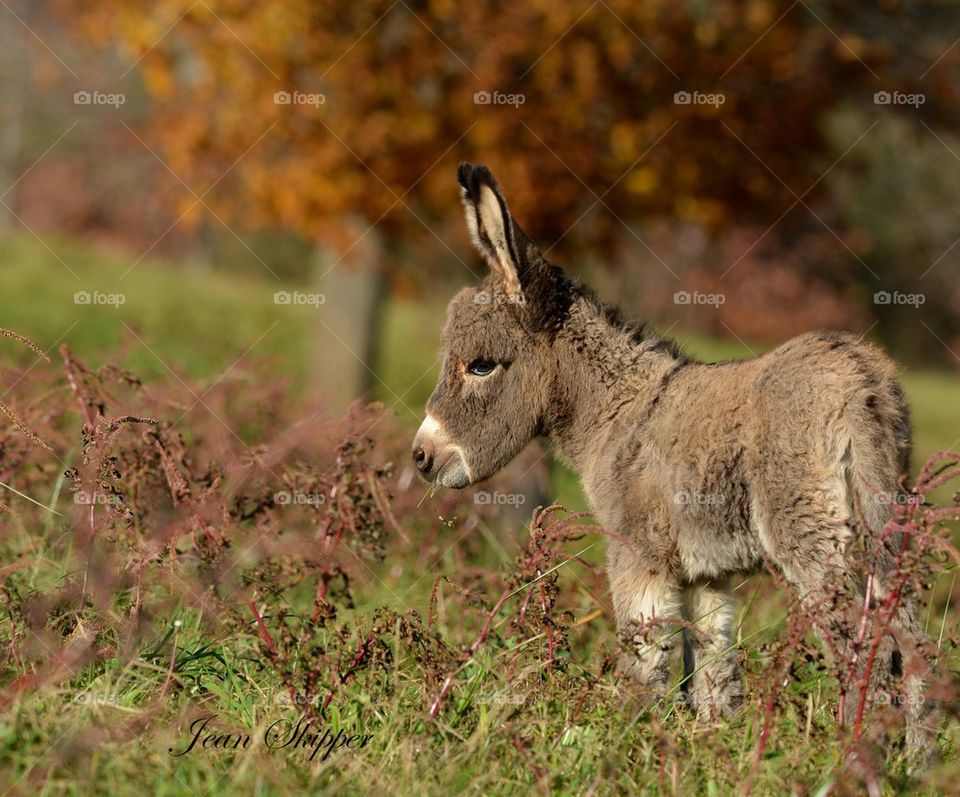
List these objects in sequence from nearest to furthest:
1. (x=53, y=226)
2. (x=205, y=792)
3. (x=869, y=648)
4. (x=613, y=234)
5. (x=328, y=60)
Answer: (x=205, y=792) < (x=869, y=648) < (x=328, y=60) < (x=613, y=234) < (x=53, y=226)

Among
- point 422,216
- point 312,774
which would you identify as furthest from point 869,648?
point 422,216

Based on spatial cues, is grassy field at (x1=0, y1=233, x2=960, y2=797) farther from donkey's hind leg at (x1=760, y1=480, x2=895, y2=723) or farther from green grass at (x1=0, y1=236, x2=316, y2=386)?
green grass at (x1=0, y1=236, x2=316, y2=386)

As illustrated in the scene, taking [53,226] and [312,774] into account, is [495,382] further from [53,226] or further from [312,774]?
[53,226]

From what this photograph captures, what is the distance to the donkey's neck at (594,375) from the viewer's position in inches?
204

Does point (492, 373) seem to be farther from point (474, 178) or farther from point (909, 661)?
point (909, 661)

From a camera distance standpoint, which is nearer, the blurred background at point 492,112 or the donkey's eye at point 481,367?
the donkey's eye at point 481,367

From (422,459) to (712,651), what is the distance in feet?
4.85

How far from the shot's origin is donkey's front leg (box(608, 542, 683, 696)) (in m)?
4.62

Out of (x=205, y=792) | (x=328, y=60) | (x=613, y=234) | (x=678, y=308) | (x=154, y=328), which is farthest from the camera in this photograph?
(x=678, y=308)

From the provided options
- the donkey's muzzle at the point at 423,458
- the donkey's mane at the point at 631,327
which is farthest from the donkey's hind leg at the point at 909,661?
the donkey's muzzle at the point at 423,458

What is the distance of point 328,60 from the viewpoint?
891 centimetres

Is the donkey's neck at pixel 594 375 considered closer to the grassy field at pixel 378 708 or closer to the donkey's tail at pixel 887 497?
the grassy field at pixel 378 708

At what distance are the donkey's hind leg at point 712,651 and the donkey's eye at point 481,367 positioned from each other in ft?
4.19

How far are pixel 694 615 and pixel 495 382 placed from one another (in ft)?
4.27
